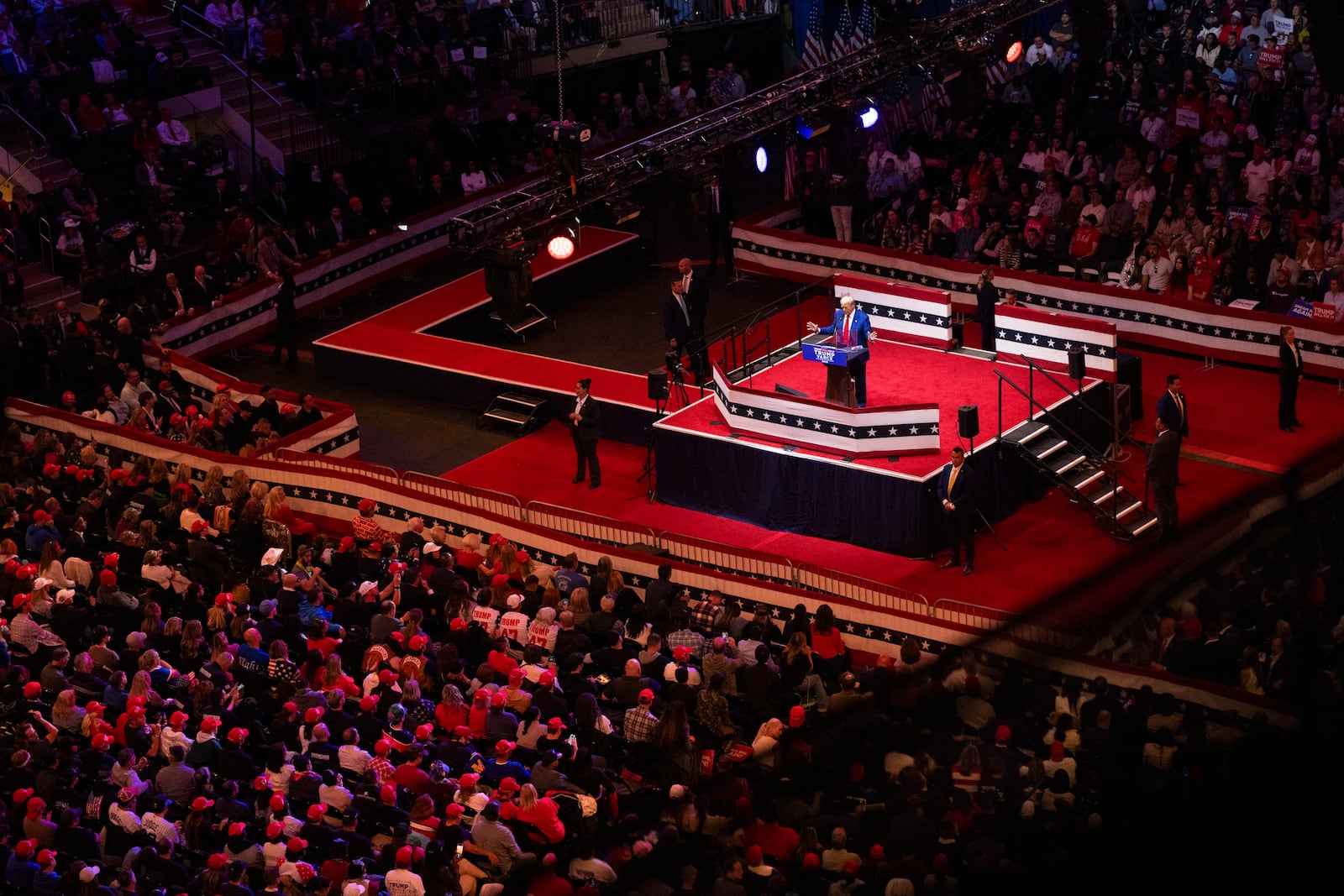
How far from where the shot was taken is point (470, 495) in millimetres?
18812

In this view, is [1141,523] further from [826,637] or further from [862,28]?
[862,28]

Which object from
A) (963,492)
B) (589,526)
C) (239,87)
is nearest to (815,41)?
(239,87)

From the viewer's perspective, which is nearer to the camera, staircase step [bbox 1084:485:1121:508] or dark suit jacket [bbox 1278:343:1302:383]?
staircase step [bbox 1084:485:1121:508]

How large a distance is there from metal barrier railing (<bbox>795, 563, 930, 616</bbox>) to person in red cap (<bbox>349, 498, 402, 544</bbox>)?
469cm

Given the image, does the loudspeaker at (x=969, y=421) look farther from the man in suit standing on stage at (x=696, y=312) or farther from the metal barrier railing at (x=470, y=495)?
the man in suit standing on stage at (x=696, y=312)

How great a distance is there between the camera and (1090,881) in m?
2.70

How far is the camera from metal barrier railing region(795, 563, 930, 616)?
15.6 meters

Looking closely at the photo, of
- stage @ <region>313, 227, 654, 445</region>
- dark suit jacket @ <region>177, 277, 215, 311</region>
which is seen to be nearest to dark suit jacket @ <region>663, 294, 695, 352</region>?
stage @ <region>313, 227, 654, 445</region>

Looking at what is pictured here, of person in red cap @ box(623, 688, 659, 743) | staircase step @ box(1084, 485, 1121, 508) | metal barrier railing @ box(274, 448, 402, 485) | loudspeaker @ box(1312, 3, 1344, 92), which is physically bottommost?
staircase step @ box(1084, 485, 1121, 508)

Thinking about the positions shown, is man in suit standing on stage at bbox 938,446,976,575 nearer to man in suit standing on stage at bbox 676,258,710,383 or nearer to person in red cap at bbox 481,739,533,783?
man in suit standing on stage at bbox 676,258,710,383

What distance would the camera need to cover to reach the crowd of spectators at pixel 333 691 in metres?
11.5

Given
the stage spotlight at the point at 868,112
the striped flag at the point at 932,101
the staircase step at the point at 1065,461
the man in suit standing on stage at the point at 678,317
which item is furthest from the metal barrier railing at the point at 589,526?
the striped flag at the point at 932,101

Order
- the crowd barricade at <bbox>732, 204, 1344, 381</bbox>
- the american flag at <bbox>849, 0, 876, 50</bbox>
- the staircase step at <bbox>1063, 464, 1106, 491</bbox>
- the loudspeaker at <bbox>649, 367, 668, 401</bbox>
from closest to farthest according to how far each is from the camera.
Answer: the staircase step at <bbox>1063, 464, 1106, 491</bbox> → the loudspeaker at <bbox>649, 367, 668, 401</bbox> → the crowd barricade at <bbox>732, 204, 1344, 381</bbox> → the american flag at <bbox>849, 0, 876, 50</bbox>

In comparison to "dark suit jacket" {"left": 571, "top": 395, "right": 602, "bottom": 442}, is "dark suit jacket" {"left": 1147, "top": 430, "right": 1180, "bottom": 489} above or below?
above
